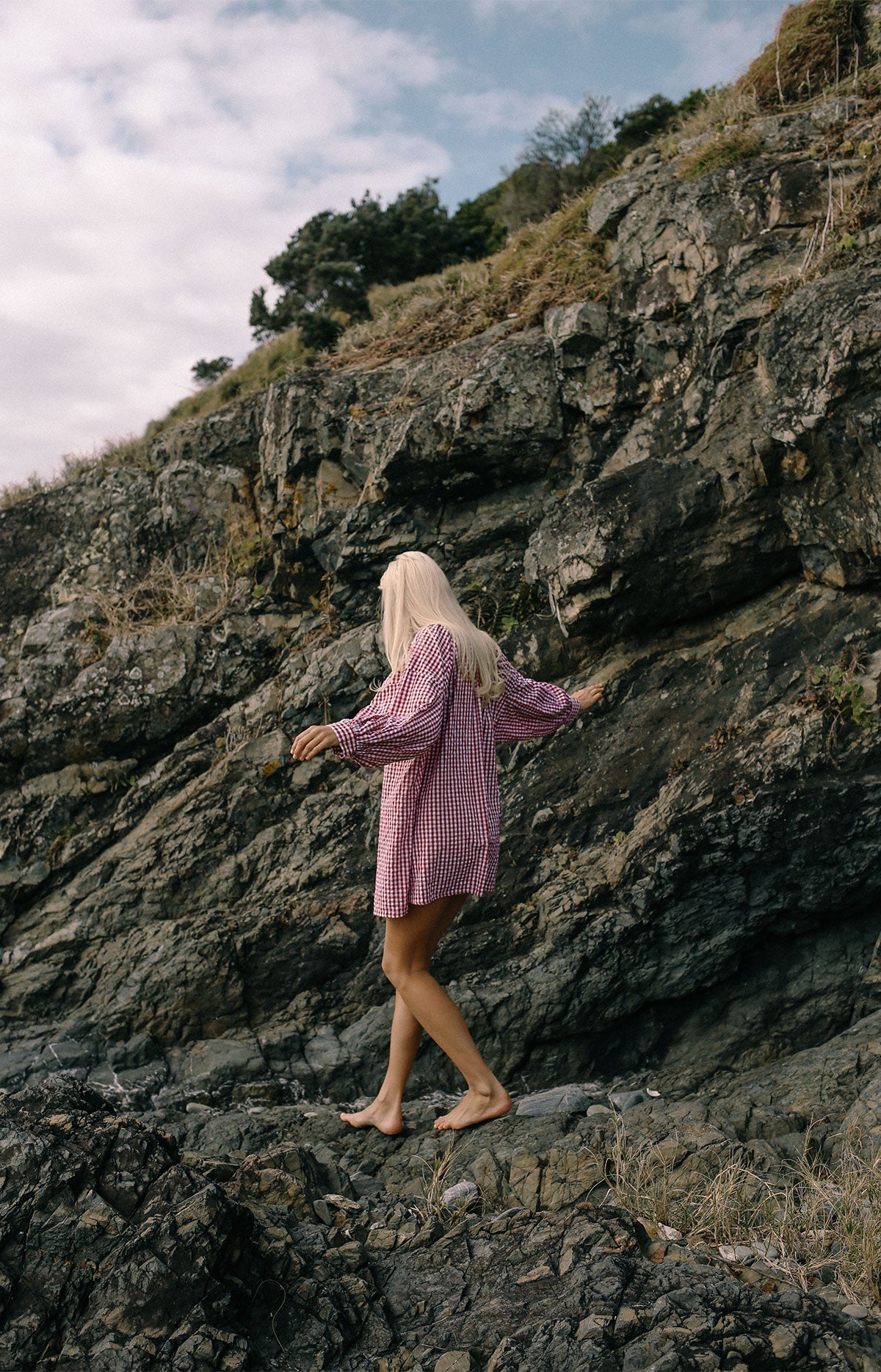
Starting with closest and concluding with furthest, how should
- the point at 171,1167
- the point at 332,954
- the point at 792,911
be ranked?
the point at 171,1167
the point at 792,911
the point at 332,954

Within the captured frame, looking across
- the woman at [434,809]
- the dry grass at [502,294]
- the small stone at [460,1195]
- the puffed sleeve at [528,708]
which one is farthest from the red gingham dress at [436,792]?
the dry grass at [502,294]

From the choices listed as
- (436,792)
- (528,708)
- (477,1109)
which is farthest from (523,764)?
(477,1109)

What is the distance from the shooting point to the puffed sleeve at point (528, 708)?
177 inches

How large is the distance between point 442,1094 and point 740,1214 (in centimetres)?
216

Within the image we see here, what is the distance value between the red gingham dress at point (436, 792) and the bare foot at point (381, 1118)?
999mm

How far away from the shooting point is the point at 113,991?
19.5ft

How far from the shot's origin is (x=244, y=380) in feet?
33.2

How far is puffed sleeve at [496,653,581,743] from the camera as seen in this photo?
449cm

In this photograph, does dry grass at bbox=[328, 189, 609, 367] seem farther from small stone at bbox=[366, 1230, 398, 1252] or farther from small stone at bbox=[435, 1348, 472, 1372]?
small stone at bbox=[435, 1348, 472, 1372]

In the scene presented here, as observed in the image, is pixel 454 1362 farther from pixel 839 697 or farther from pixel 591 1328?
pixel 839 697

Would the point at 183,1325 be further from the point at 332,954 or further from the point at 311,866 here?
the point at 311,866

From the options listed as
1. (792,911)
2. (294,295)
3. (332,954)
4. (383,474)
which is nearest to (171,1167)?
(332,954)

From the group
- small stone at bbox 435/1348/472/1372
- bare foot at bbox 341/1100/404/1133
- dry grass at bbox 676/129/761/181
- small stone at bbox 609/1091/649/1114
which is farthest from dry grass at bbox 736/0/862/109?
small stone at bbox 435/1348/472/1372

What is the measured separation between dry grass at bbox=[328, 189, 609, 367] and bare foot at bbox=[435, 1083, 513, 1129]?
5401mm
